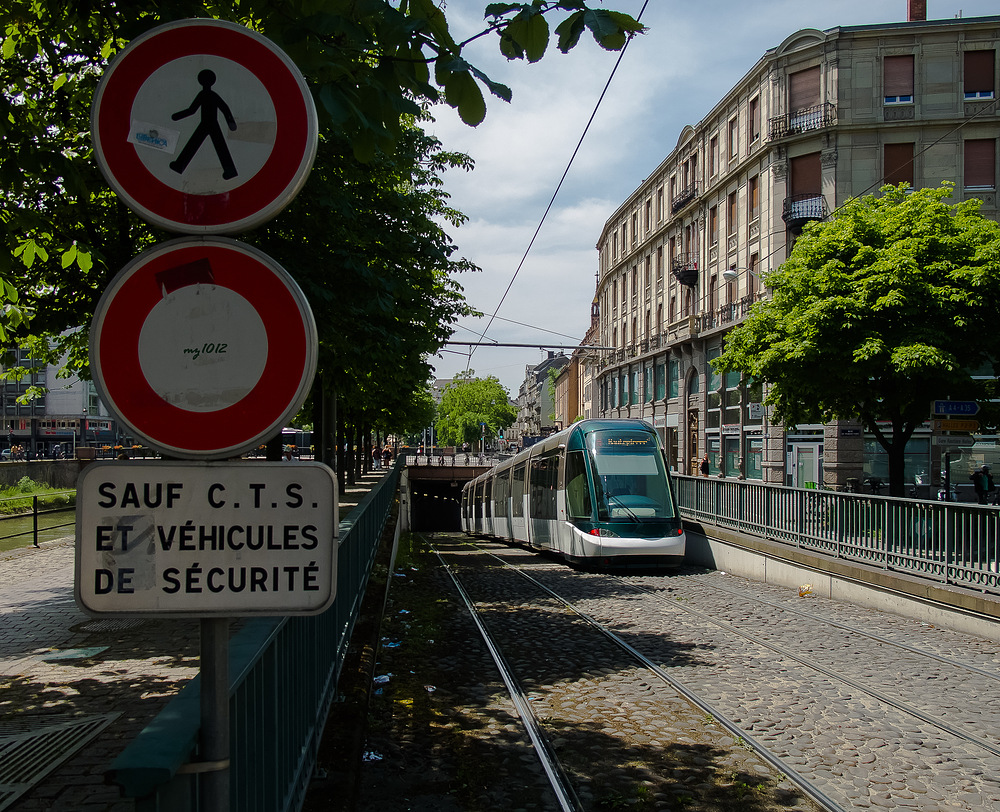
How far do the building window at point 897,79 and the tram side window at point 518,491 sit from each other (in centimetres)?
2095

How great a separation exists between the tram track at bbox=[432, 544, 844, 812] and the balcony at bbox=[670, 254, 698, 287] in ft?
111

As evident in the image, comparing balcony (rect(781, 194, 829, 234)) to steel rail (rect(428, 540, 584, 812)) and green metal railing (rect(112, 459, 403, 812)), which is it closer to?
steel rail (rect(428, 540, 584, 812))

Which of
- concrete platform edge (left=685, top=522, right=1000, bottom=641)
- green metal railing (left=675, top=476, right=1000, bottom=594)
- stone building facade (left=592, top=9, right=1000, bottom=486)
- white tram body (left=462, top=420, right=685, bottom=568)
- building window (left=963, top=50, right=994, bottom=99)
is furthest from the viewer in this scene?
building window (left=963, top=50, right=994, bottom=99)

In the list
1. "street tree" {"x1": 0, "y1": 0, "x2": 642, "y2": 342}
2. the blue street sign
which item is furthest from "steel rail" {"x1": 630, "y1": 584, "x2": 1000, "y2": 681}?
"street tree" {"x1": 0, "y1": 0, "x2": 642, "y2": 342}

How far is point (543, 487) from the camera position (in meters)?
19.8

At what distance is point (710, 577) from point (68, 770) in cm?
1275

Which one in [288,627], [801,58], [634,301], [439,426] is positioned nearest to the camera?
[288,627]

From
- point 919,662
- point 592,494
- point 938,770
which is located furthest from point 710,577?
point 938,770

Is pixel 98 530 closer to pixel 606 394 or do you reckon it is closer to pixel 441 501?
pixel 606 394

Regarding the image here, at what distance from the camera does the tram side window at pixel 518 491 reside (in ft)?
74.8

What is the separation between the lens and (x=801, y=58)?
32781mm

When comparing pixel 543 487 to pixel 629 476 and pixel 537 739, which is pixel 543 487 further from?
pixel 537 739

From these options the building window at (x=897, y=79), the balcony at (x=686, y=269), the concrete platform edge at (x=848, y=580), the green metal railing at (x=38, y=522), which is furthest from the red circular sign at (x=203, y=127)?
the balcony at (x=686, y=269)

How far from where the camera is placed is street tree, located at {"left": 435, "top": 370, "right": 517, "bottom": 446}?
102 metres
